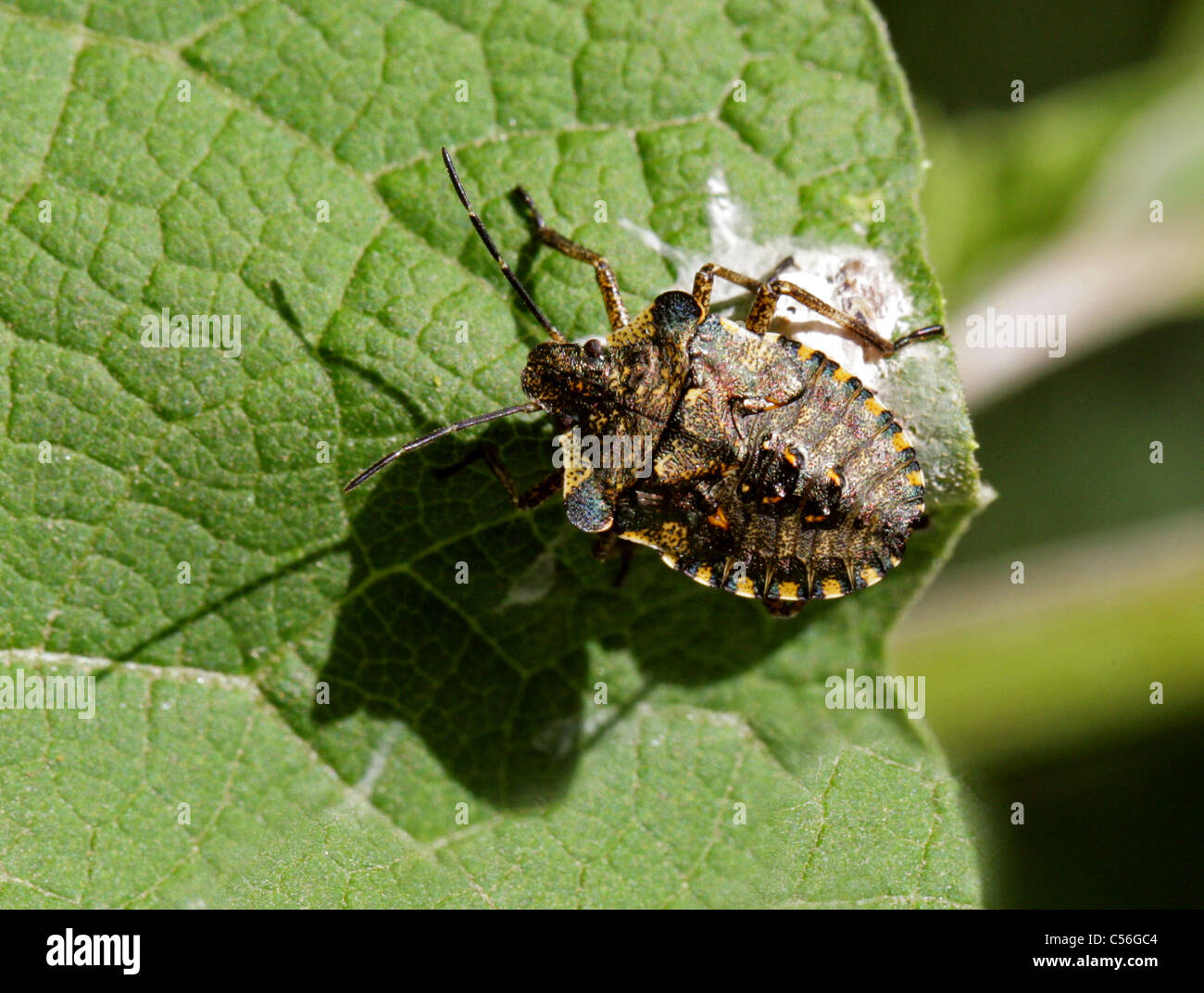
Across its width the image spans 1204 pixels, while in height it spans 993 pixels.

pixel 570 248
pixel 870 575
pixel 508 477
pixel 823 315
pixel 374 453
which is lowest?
pixel 870 575

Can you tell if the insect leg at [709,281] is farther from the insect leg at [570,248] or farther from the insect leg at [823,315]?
the insect leg at [570,248]

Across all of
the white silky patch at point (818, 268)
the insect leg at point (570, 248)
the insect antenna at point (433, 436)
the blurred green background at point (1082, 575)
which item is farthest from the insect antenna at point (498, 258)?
the blurred green background at point (1082, 575)

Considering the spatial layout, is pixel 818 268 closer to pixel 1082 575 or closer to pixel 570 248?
pixel 570 248

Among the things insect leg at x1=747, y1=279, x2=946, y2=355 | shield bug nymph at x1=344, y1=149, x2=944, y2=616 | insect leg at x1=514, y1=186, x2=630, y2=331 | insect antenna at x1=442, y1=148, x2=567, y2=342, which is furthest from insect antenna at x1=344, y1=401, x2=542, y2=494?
insect leg at x1=747, y1=279, x2=946, y2=355

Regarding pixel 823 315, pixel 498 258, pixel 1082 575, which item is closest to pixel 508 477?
pixel 498 258

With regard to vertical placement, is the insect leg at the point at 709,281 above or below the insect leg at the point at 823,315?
above
